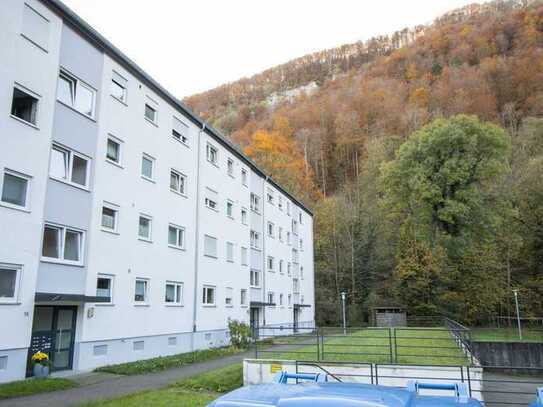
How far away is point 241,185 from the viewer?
29469 millimetres

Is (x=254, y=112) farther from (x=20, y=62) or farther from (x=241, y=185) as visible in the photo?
(x=20, y=62)

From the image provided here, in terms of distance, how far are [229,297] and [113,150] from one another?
11.9 meters

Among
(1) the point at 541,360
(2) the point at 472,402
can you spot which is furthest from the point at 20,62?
(1) the point at 541,360

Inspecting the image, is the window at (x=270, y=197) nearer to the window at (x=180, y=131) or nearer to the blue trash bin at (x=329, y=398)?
the window at (x=180, y=131)

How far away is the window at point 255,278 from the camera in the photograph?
30.2m

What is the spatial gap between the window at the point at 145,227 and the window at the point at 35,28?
752 cm

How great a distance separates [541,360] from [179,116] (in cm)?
2128

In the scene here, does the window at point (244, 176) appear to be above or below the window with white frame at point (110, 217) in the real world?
above

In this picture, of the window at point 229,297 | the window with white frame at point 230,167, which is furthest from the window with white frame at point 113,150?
the window at point 229,297

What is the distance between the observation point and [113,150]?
17.5m

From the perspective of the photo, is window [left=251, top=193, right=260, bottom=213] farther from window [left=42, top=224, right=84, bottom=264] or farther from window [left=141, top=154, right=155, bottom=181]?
window [left=42, top=224, right=84, bottom=264]

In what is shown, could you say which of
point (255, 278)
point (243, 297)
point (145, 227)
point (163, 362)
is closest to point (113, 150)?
point (145, 227)

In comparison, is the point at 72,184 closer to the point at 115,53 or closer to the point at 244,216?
the point at 115,53

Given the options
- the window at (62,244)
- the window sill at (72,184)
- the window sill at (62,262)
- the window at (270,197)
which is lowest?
the window sill at (62,262)
